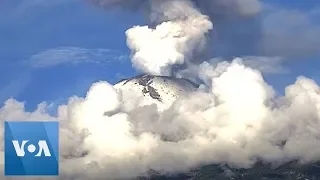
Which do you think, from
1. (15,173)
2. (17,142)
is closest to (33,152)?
(17,142)

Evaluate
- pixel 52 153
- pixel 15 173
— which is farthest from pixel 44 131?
pixel 15 173

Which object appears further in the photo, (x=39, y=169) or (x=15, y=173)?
(x=15, y=173)

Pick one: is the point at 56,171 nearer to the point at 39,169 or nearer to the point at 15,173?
the point at 39,169

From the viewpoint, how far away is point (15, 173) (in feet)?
492

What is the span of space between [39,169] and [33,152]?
4384 millimetres

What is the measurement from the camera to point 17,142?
5261 inches

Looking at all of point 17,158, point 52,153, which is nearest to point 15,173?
point 17,158

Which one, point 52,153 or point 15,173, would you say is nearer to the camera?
point 52,153

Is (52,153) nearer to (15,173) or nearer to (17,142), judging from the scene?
(17,142)

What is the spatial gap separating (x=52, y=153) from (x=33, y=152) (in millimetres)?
4324

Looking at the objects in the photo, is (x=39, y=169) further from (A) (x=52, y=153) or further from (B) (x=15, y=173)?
(B) (x=15, y=173)

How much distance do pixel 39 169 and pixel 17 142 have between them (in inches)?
316

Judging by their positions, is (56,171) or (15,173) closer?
(56,171)

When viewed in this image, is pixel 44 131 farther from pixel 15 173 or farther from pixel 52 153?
pixel 15 173
